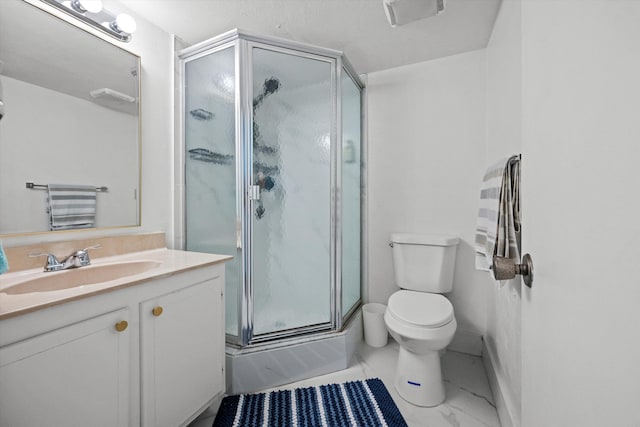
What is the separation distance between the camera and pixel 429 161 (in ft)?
7.24

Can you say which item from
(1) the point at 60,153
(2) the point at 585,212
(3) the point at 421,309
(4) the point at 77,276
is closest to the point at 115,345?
(4) the point at 77,276

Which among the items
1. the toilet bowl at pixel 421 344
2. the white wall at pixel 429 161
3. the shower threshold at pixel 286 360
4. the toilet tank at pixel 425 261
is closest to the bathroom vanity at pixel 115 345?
the shower threshold at pixel 286 360

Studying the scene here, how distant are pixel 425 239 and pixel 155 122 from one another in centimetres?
203

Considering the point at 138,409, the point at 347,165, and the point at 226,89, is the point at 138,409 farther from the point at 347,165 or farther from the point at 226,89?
the point at 347,165

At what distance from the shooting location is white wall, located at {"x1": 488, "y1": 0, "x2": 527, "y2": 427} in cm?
128

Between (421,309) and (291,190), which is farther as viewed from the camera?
(291,190)

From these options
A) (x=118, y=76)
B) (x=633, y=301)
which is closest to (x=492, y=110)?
(x=633, y=301)

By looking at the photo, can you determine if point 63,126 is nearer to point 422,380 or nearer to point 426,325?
point 426,325

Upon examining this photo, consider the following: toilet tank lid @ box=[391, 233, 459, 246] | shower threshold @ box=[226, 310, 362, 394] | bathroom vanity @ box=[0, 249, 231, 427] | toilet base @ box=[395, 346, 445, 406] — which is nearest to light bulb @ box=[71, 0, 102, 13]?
bathroom vanity @ box=[0, 249, 231, 427]

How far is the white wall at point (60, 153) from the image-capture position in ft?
3.78

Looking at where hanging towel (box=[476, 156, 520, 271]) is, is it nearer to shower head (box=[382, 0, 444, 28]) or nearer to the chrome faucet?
shower head (box=[382, 0, 444, 28])

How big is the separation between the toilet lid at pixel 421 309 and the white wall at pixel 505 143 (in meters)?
0.30

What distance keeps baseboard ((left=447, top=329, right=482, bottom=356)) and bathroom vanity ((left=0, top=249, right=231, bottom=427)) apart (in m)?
1.72

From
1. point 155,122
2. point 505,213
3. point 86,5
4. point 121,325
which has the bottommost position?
point 121,325
